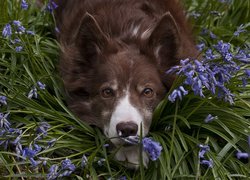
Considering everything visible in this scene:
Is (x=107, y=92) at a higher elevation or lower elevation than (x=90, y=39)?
lower

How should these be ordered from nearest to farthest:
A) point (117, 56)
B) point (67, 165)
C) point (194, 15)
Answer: point (67, 165)
point (117, 56)
point (194, 15)

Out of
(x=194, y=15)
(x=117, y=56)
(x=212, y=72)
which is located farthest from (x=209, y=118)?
(x=194, y=15)

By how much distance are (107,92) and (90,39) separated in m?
0.54

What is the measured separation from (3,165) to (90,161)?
2.24 ft

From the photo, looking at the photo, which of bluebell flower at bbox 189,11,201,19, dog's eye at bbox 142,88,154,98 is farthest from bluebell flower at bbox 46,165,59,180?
bluebell flower at bbox 189,11,201,19

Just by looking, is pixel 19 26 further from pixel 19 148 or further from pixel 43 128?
pixel 19 148

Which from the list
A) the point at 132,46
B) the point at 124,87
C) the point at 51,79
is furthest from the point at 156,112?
the point at 51,79

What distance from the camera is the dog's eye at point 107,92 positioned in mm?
5160

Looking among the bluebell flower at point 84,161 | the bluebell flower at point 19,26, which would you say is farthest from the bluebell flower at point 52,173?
the bluebell flower at point 19,26

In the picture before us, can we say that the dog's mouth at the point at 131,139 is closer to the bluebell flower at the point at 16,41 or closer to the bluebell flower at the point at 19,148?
the bluebell flower at the point at 19,148

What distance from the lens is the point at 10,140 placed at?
492 cm

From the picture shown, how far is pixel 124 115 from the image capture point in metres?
4.84

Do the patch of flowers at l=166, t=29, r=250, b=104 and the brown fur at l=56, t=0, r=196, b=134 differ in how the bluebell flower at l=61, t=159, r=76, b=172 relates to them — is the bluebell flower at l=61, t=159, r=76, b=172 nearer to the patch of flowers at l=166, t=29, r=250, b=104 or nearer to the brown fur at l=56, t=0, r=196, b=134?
the brown fur at l=56, t=0, r=196, b=134

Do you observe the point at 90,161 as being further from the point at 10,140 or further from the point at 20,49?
the point at 20,49
